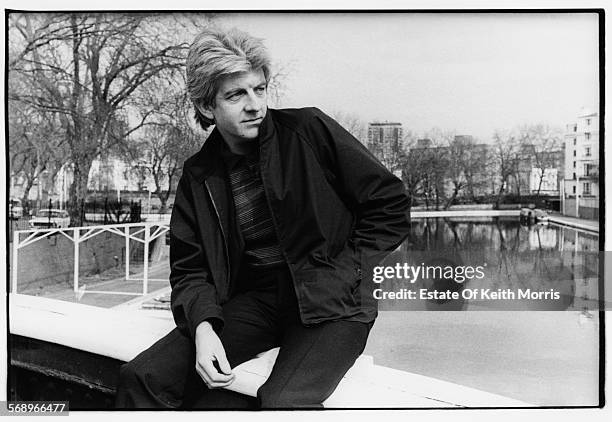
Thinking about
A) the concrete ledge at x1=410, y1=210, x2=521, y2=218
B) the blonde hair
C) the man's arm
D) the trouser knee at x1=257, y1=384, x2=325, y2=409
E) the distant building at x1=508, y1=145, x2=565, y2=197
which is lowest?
the trouser knee at x1=257, y1=384, x2=325, y2=409

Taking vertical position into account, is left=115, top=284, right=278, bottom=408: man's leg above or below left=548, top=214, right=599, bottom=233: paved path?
below

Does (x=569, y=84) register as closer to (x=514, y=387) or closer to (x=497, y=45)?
(x=497, y=45)

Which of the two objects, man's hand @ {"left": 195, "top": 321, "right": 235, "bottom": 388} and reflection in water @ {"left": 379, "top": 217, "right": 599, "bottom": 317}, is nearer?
man's hand @ {"left": 195, "top": 321, "right": 235, "bottom": 388}

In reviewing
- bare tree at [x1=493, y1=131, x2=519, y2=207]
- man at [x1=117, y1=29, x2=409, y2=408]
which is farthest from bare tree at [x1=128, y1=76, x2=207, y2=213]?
bare tree at [x1=493, y1=131, x2=519, y2=207]

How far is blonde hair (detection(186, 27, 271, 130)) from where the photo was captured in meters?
2.46

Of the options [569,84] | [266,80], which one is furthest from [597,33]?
[266,80]

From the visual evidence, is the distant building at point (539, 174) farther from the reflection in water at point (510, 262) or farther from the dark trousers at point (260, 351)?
the dark trousers at point (260, 351)

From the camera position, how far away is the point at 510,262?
2666 mm

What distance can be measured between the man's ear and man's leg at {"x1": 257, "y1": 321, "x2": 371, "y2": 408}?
0.74 meters

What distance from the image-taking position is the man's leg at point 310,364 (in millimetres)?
2287

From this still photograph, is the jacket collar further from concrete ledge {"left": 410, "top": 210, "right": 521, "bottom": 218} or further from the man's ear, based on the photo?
concrete ledge {"left": 410, "top": 210, "right": 521, "bottom": 218}

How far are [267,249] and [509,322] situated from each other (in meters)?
0.89

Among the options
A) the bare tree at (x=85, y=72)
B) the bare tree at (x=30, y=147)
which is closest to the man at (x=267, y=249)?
the bare tree at (x=85, y=72)
